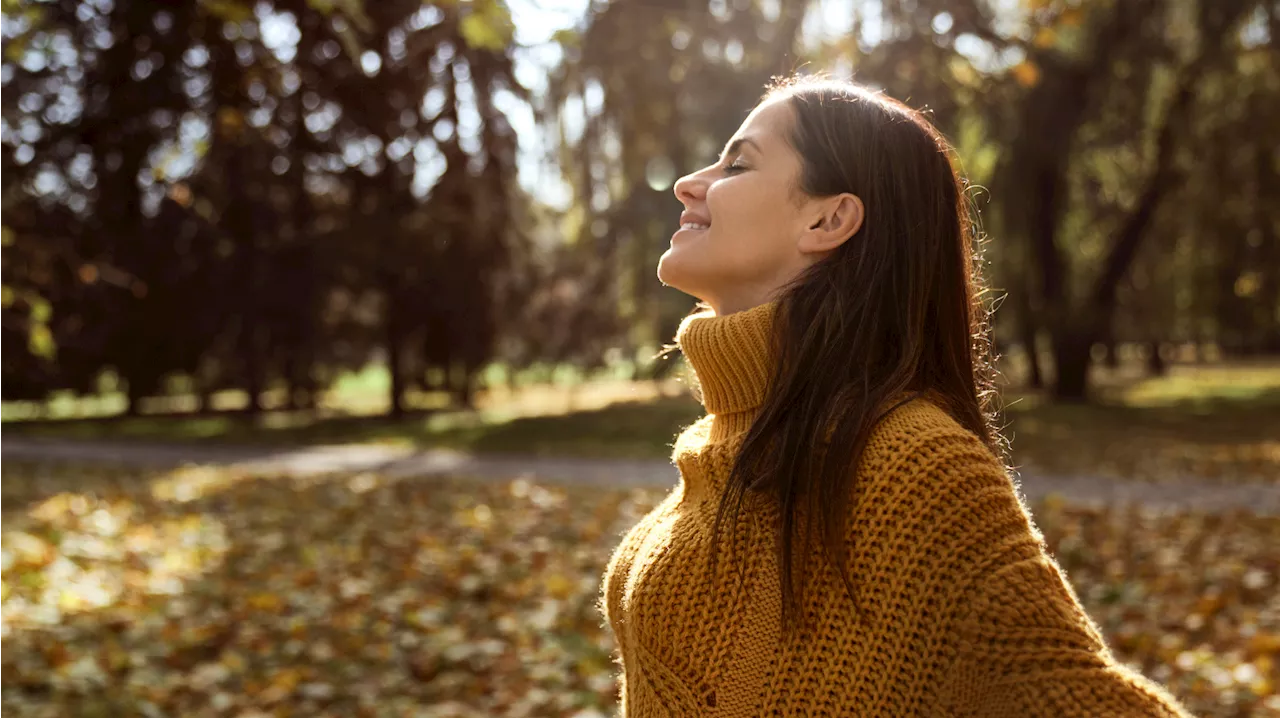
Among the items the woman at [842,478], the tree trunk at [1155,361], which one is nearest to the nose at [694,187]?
the woman at [842,478]

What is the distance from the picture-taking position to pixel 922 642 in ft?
4.10

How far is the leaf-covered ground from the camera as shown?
4.12 meters

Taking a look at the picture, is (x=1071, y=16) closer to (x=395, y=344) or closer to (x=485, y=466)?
(x=485, y=466)

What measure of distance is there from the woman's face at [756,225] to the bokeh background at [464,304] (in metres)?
0.39

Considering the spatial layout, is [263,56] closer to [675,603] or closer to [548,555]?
[548,555]

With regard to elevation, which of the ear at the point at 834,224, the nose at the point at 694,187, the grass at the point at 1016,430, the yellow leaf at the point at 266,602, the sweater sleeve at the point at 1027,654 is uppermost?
the nose at the point at 694,187

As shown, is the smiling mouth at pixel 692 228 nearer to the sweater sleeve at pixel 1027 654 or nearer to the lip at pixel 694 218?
the lip at pixel 694 218

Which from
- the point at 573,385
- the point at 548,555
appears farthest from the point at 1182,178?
the point at 573,385

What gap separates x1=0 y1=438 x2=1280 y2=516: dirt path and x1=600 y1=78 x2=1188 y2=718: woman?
7290mm

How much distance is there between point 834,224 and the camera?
58.3 inches

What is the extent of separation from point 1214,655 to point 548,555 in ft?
12.4

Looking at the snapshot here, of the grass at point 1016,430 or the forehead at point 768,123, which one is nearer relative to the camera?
→ the forehead at point 768,123

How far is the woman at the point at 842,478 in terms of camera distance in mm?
1226

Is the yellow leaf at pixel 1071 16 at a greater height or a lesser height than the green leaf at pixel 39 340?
greater
